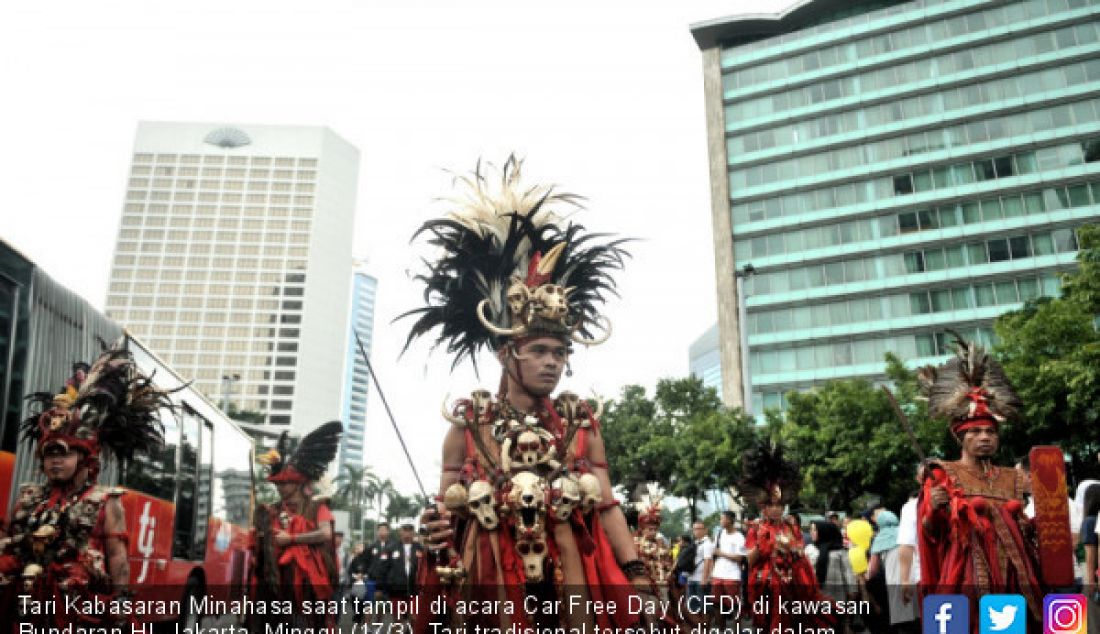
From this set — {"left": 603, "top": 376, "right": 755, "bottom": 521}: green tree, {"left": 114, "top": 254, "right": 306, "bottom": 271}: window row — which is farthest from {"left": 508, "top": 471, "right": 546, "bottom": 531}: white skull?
{"left": 114, "top": 254, "right": 306, "bottom": 271}: window row

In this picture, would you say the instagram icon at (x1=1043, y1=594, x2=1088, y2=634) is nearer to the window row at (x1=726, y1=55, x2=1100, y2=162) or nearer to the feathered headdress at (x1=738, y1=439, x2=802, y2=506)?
the feathered headdress at (x1=738, y1=439, x2=802, y2=506)

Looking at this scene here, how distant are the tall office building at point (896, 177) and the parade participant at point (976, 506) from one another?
1755 inches

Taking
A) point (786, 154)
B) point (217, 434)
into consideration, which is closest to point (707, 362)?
point (786, 154)

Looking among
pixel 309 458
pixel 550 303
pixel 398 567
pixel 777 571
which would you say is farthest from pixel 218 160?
pixel 550 303

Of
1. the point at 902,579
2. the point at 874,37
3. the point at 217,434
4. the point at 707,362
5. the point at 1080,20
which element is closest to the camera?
the point at 902,579

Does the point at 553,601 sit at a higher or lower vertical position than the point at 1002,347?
lower

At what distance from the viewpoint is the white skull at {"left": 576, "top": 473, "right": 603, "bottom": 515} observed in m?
4.08

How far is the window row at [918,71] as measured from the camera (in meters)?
53.6

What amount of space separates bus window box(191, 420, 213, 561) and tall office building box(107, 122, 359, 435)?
111 m

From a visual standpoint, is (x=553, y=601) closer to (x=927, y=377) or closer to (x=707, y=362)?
(x=927, y=377)

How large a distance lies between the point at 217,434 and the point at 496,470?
11524 millimetres

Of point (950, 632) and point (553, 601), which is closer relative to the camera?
point (553, 601)

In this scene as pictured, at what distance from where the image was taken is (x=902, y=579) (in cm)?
599

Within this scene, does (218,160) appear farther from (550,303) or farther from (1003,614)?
(1003,614)
